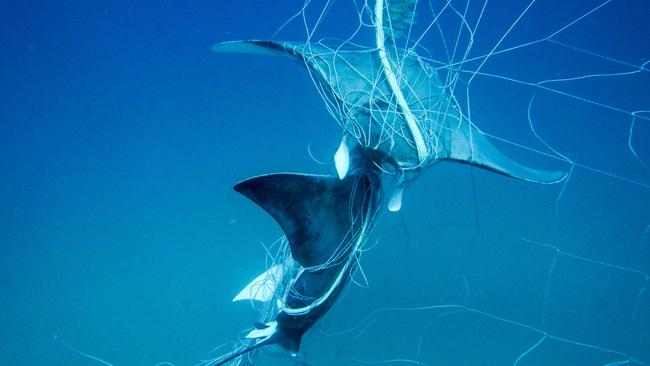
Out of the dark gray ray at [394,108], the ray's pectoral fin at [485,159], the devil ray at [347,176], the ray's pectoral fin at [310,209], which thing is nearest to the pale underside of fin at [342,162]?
the devil ray at [347,176]

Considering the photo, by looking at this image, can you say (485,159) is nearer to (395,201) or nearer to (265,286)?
(395,201)

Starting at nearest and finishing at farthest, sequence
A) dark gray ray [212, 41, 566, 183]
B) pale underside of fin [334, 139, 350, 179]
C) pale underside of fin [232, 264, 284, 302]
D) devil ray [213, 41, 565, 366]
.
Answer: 1. pale underside of fin [334, 139, 350, 179]
2. devil ray [213, 41, 565, 366]
3. dark gray ray [212, 41, 566, 183]
4. pale underside of fin [232, 264, 284, 302]

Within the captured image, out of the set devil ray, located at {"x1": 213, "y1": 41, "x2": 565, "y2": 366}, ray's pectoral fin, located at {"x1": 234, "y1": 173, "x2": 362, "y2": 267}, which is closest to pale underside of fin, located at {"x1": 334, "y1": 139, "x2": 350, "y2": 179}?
devil ray, located at {"x1": 213, "y1": 41, "x2": 565, "y2": 366}

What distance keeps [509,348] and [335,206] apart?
722 cm

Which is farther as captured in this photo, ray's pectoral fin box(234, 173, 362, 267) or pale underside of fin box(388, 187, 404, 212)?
pale underside of fin box(388, 187, 404, 212)

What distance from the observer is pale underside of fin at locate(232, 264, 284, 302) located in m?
2.97

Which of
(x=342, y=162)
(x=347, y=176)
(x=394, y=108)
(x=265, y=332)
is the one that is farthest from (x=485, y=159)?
(x=265, y=332)

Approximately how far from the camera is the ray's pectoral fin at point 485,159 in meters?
2.79

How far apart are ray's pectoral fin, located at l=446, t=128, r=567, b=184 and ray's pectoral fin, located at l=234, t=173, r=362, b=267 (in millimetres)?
808

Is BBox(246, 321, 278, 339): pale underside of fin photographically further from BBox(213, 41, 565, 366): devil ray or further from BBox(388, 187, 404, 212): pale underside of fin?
BBox(388, 187, 404, 212): pale underside of fin

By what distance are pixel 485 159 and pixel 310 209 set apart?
133cm

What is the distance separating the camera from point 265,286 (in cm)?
314

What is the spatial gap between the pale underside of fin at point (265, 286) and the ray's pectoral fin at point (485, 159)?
4.88 ft

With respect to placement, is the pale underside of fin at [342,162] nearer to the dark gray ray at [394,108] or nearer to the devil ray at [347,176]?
the devil ray at [347,176]
